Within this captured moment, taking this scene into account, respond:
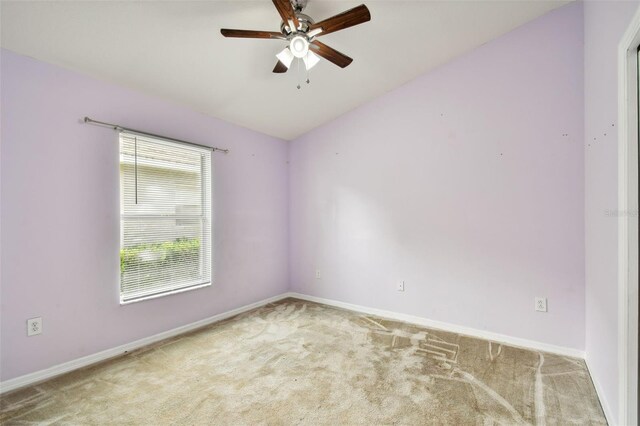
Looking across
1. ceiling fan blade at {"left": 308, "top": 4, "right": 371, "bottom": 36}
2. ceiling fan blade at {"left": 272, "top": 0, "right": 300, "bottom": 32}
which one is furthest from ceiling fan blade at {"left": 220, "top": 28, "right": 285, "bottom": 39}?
ceiling fan blade at {"left": 308, "top": 4, "right": 371, "bottom": 36}

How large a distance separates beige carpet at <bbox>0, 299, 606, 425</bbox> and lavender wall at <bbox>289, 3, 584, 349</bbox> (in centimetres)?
49

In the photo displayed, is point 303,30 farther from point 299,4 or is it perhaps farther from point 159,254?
point 159,254

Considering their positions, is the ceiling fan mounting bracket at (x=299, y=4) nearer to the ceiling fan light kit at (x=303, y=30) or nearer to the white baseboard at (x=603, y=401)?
the ceiling fan light kit at (x=303, y=30)

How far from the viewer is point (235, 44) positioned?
2537mm

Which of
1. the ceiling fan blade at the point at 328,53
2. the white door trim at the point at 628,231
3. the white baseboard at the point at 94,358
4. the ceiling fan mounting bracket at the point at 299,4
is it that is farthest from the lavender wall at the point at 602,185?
the white baseboard at the point at 94,358

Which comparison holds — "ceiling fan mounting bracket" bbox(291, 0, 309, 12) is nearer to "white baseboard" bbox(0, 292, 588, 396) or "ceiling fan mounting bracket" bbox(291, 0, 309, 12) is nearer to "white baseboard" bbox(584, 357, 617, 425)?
"white baseboard" bbox(0, 292, 588, 396)

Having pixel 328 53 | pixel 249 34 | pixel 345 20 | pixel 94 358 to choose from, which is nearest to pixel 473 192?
pixel 328 53

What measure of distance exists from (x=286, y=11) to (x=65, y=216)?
7.59 feet

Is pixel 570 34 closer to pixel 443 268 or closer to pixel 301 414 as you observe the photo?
pixel 443 268

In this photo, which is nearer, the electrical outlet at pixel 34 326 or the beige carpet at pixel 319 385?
the beige carpet at pixel 319 385

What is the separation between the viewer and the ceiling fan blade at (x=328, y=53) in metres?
2.18

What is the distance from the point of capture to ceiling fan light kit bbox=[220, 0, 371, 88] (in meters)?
1.85

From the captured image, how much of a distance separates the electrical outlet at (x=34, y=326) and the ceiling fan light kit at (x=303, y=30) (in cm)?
251

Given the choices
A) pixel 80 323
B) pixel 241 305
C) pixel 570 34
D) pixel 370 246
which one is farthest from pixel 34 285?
pixel 570 34
